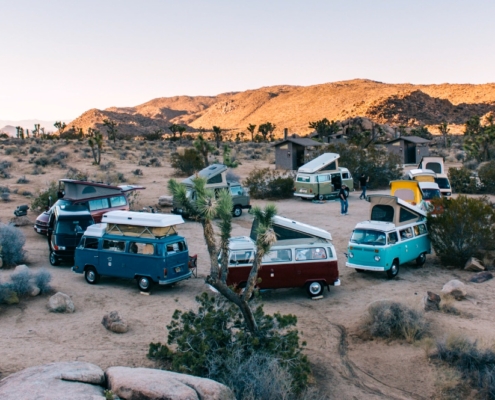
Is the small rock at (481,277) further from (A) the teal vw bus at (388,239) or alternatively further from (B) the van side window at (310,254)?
(B) the van side window at (310,254)

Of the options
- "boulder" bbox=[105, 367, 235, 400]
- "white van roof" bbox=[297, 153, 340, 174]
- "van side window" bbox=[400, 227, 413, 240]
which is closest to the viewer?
"boulder" bbox=[105, 367, 235, 400]

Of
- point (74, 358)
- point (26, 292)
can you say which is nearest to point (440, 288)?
point (74, 358)

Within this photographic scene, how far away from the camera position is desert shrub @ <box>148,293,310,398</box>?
384 inches

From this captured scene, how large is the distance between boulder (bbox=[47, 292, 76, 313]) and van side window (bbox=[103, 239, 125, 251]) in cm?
242

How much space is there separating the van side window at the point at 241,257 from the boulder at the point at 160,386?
633 cm

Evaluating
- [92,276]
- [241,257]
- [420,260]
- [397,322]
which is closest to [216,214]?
[397,322]

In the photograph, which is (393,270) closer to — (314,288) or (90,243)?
(314,288)

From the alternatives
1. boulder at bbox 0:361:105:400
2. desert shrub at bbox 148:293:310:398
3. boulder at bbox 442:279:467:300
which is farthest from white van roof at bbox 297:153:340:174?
boulder at bbox 0:361:105:400

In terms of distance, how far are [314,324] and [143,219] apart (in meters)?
5.93

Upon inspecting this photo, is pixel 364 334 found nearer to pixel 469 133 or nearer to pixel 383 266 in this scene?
pixel 383 266

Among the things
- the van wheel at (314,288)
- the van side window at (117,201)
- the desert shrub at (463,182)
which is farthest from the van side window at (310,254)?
the desert shrub at (463,182)

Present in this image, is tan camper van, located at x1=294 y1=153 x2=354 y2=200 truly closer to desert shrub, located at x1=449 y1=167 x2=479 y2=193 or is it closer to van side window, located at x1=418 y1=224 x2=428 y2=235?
desert shrub, located at x1=449 y1=167 x2=479 y2=193

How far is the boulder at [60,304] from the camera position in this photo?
46.2ft

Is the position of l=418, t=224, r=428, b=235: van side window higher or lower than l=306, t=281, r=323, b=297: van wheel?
higher
